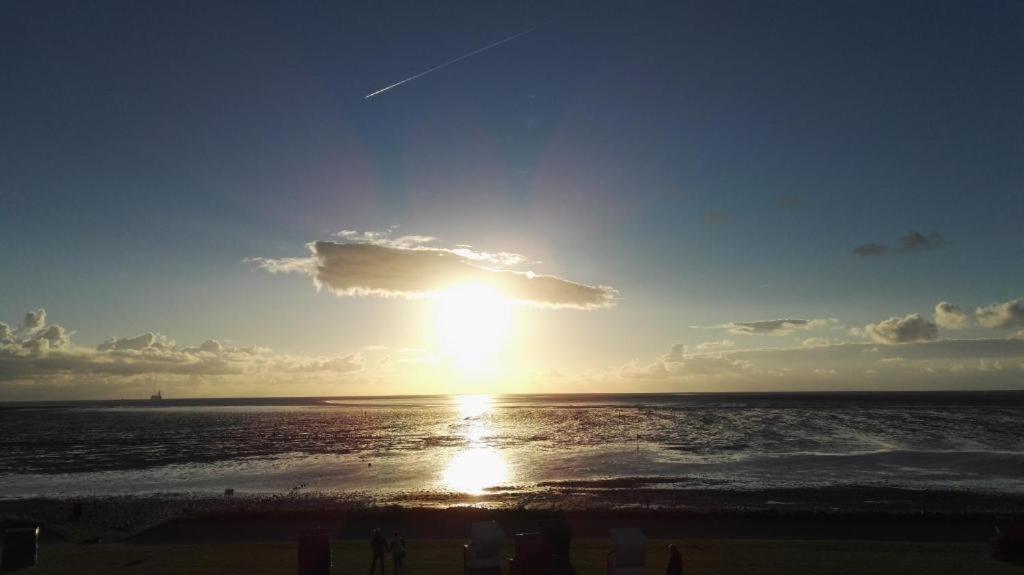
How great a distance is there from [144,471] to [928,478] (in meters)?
68.5

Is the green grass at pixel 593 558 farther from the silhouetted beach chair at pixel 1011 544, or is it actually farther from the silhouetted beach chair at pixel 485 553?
the silhouetted beach chair at pixel 485 553

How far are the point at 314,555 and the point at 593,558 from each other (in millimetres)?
9831

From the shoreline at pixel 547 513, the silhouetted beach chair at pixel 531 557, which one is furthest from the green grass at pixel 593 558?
the silhouetted beach chair at pixel 531 557

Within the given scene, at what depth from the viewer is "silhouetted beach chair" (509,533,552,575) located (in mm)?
18531

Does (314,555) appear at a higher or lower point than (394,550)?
higher

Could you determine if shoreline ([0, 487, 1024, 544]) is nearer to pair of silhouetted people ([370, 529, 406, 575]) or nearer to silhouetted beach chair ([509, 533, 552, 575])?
pair of silhouetted people ([370, 529, 406, 575])

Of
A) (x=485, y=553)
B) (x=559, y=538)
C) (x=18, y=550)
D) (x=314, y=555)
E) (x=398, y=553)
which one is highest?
(x=485, y=553)

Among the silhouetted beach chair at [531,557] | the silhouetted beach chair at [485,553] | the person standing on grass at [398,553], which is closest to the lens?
the silhouetted beach chair at [485,553]

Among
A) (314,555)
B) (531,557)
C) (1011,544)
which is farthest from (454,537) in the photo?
(1011,544)

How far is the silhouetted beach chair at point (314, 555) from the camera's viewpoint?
20219mm

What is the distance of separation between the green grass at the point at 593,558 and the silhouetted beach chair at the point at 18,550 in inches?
21.4

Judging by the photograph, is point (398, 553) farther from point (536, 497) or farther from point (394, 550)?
point (536, 497)

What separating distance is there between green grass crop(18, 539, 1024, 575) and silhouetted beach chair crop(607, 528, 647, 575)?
4.49 metres

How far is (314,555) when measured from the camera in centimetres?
2027
